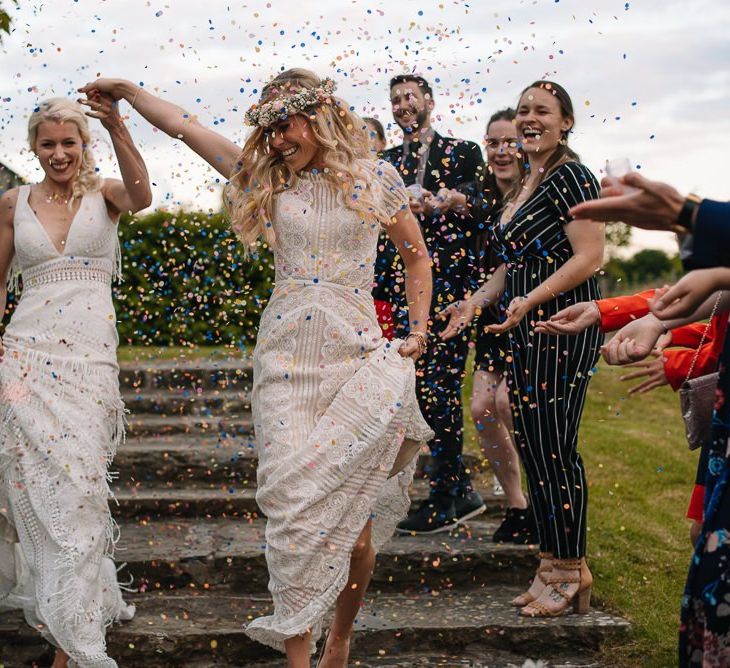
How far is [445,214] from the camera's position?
5520 millimetres

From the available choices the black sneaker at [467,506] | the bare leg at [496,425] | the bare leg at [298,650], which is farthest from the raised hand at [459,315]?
the bare leg at [298,650]

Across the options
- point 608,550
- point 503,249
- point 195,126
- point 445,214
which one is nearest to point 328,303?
point 195,126

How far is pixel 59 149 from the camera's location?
467 centimetres

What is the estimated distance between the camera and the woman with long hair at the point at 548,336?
4.73 m

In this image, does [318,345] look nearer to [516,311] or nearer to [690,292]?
[516,311]

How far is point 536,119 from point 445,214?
871 mm

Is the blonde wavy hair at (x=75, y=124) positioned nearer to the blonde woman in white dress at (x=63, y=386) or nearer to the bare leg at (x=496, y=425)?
the blonde woman in white dress at (x=63, y=386)

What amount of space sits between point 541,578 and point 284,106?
2441 mm

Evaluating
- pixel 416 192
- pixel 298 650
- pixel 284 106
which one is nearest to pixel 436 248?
pixel 416 192

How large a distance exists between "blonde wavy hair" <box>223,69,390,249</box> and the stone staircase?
5.23 ft

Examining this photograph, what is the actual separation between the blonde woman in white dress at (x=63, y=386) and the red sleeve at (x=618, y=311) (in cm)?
215

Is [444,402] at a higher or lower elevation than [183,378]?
higher

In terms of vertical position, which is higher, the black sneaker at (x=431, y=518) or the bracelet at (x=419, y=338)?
the bracelet at (x=419, y=338)

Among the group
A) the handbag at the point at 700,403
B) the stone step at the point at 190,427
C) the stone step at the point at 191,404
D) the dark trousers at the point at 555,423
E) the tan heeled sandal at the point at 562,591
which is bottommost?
the tan heeled sandal at the point at 562,591
